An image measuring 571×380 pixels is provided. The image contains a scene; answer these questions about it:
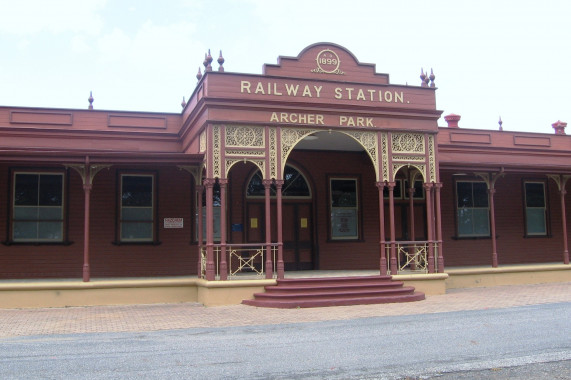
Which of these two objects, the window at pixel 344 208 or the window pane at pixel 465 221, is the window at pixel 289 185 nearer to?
the window at pixel 344 208

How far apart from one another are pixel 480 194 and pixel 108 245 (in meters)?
11.1

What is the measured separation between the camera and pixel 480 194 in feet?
58.3

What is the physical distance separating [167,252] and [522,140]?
12.1m

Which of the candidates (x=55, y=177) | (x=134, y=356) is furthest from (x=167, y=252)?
(x=134, y=356)

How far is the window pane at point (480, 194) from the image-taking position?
58.1 ft

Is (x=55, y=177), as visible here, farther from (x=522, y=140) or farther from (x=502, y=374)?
(x=522, y=140)

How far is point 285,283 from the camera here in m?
12.5

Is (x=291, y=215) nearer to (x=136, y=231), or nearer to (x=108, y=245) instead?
(x=136, y=231)

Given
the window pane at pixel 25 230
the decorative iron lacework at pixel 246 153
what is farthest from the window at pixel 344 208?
the window pane at pixel 25 230

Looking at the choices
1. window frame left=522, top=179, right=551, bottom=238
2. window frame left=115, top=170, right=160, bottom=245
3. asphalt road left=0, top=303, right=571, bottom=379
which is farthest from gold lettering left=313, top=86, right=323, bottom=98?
window frame left=522, top=179, right=551, bottom=238

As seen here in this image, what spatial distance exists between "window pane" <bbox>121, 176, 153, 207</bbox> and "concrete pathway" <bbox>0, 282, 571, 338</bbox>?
324cm

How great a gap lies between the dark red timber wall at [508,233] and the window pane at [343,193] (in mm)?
2844

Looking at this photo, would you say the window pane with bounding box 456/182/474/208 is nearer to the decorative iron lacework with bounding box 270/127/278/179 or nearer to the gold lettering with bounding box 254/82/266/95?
the decorative iron lacework with bounding box 270/127/278/179

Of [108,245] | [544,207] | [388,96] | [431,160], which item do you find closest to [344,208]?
[431,160]
